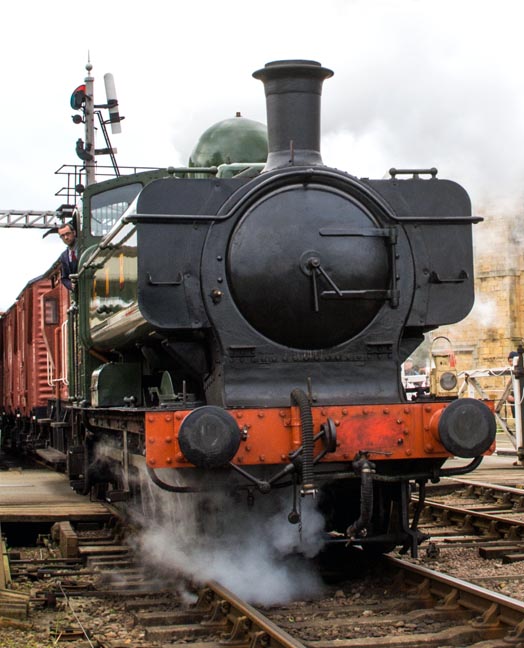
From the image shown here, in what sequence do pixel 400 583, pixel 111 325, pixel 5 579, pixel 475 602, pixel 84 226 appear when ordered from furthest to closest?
pixel 84 226 < pixel 111 325 < pixel 5 579 < pixel 400 583 < pixel 475 602

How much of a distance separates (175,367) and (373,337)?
143 centimetres

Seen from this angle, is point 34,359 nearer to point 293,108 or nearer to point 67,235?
point 67,235

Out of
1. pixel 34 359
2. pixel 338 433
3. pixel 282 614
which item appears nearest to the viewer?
pixel 282 614

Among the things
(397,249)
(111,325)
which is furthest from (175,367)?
(397,249)

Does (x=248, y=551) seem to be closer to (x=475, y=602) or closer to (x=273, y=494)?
(x=273, y=494)

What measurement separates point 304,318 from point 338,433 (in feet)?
2.37

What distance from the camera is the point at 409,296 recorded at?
232 inches

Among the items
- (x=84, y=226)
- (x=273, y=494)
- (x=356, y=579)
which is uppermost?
(x=84, y=226)

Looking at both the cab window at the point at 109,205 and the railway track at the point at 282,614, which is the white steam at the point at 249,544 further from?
the cab window at the point at 109,205

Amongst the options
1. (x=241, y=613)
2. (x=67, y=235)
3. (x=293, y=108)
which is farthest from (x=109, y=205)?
(x=241, y=613)

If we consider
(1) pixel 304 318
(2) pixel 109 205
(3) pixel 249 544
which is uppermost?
(2) pixel 109 205

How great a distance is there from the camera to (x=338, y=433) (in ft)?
17.7

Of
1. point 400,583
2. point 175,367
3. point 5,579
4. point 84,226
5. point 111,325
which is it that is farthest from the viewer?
point 84,226

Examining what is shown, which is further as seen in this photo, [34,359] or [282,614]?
[34,359]
